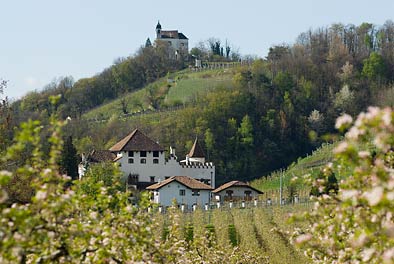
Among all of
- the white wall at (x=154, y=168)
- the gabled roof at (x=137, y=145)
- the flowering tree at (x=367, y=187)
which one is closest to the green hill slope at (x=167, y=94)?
the gabled roof at (x=137, y=145)

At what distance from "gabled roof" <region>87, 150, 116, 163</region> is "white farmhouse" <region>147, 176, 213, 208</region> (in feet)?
26.1

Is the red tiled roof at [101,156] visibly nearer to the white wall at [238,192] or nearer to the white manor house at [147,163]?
the white manor house at [147,163]

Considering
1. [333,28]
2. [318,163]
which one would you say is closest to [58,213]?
[318,163]

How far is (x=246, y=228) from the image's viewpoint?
36.7 m

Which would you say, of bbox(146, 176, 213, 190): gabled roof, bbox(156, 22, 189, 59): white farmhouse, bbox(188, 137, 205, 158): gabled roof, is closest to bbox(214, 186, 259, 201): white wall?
bbox(146, 176, 213, 190): gabled roof

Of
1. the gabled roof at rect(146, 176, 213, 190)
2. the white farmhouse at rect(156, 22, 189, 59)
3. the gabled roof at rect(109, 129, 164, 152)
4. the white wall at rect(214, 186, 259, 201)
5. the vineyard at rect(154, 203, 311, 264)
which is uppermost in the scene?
the white farmhouse at rect(156, 22, 189, 59)

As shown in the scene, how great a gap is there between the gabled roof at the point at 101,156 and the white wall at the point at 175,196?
8628 mm

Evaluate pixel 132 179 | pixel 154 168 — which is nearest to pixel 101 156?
pixel 132 179

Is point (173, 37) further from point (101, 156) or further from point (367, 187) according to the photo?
point (367, 187)

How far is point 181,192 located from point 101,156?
10.5 metres

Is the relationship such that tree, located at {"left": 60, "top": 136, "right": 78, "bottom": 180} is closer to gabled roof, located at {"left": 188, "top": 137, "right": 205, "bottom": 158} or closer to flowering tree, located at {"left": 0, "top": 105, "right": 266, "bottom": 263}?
gabled roof, located at {"left": 188, "top": 137, "right": 205, "bottom": 158}

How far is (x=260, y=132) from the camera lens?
91.4 m

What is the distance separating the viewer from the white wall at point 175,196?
57688 mm

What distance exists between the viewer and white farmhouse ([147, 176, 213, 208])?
189ft
